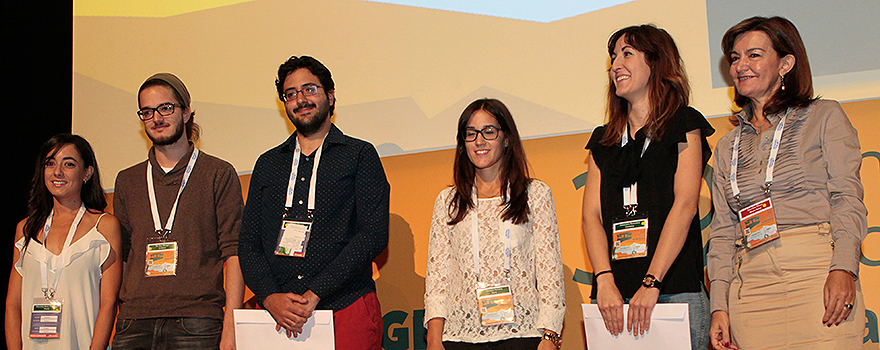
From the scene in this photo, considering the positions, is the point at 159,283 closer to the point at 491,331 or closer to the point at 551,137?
the point at 491,331

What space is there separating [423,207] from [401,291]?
0.45m

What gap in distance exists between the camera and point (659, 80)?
2.38m

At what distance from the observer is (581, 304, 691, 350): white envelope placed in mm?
2088

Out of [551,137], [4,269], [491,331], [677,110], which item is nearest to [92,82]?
[4,269]

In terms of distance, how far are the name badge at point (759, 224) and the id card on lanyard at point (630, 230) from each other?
320mm

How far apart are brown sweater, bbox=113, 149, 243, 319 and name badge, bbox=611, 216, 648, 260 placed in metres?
1.59

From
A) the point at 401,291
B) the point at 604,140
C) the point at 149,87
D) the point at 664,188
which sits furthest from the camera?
the point at 401,291

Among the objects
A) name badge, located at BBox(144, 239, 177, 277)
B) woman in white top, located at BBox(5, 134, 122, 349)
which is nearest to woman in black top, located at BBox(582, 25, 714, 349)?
Result: name badge, located at BBox(144, 239, 177, 277)

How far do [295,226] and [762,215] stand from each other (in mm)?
1679

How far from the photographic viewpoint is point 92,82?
14.0 ft

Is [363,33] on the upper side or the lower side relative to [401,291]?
upper

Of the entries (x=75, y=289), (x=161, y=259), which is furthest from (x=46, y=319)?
(x=161, y=259)

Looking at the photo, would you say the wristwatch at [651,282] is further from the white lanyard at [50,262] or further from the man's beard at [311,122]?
the white lanyard at [50,262]

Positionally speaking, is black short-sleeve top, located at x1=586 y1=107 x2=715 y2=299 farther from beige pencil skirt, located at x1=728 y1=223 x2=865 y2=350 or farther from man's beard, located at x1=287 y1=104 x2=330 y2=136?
man's beard, located at x1=287 y1=104 x2=330 y2=136
